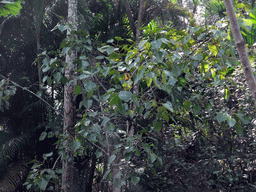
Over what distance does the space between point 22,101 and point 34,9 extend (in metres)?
1.80

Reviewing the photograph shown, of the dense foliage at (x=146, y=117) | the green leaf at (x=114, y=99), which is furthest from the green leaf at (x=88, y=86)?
the green leaf at (x=114, y=99)

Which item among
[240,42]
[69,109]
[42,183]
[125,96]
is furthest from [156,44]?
[69,109]

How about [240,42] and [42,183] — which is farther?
[42,183]

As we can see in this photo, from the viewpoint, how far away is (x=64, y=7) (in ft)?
15.8

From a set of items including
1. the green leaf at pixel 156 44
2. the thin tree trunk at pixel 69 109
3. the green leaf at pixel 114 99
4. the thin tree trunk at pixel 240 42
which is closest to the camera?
the thin tree trunk at pixel 240 42

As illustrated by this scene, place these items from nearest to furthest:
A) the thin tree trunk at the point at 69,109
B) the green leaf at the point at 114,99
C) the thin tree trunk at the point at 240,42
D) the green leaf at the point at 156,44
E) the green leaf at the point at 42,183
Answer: the thin tree trunk at the point at 240,42 → the green leaf at the point at 156,44 → the green leaf at the point at 114,99 → the green leaf at the point at 42,183 → the thin tree trunk at the point at 69,109

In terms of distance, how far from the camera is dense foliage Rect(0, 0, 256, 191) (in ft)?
5.60

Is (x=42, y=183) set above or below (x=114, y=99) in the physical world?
below

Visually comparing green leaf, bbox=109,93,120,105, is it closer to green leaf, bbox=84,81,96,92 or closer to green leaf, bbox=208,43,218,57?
green leaf, bbox=84,81,96,92

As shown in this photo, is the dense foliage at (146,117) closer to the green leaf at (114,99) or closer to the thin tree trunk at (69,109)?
the green leaf at (114,99)

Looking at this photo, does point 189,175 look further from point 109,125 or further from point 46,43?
point 46,43

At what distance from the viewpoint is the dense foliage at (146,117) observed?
1.71 meters

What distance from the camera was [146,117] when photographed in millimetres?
2240

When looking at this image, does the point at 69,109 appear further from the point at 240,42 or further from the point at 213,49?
the point at 240,42
